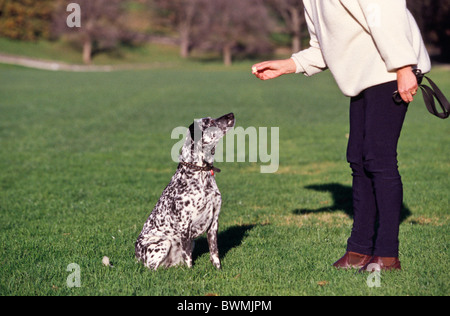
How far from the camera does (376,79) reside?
14.7 feet

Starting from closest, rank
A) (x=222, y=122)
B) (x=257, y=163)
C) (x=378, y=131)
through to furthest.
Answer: (x=378, y=131), (x=222, y=122), (x=257, y=163)

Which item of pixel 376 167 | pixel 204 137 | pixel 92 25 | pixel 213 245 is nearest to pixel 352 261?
pixel 376 167

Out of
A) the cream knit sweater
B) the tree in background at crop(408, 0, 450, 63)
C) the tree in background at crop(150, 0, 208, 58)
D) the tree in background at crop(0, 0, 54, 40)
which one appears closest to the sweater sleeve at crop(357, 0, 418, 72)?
the cream knit sweater

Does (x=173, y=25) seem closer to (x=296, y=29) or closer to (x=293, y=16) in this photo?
(x=293, y=16)

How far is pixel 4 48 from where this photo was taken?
65.5 m

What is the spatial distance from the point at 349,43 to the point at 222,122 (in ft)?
3.97

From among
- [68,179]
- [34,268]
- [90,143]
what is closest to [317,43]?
[34,268]

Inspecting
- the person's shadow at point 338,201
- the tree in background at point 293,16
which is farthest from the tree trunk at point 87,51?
the person's shadow at point 338,201

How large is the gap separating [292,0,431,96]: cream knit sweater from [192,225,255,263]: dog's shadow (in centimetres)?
207

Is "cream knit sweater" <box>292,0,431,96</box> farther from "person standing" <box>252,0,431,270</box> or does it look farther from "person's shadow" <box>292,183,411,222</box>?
"person's shadow" <box>292,183,411,222</box>

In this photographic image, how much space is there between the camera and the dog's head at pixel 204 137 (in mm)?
4887
